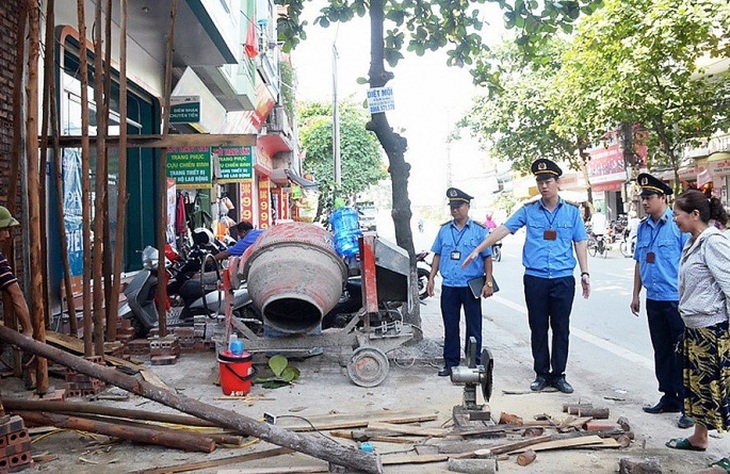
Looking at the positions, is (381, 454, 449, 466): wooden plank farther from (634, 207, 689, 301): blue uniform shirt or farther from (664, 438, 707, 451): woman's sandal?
(634, 207, 689, 301): blue uniform shirt

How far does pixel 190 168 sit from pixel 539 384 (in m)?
7.75

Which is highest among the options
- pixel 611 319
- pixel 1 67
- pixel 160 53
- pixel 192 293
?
pixel 160 53

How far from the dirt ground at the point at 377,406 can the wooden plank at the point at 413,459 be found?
0.03 meters

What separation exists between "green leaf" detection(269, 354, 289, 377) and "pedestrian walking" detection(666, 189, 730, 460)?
3.20m

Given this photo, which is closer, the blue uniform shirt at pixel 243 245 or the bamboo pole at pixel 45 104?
the bamboo pole at pixel 45 104

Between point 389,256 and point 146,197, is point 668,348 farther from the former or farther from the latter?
point 146,197

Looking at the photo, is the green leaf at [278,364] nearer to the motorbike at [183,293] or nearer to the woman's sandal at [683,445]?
the motorbike at [183,293]

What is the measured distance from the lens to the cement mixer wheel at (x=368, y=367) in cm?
611

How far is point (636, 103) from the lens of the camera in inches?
741

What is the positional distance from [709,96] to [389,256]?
15.6 m

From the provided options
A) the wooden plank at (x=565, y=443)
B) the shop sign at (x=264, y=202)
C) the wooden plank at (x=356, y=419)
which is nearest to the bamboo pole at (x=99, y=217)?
the wooden plank at (x=356, y=419)

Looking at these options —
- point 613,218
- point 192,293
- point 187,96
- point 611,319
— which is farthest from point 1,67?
point 613,218

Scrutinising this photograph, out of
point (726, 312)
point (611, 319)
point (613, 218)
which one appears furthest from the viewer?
point (613, 218)

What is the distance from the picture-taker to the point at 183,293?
8492 millimetres
